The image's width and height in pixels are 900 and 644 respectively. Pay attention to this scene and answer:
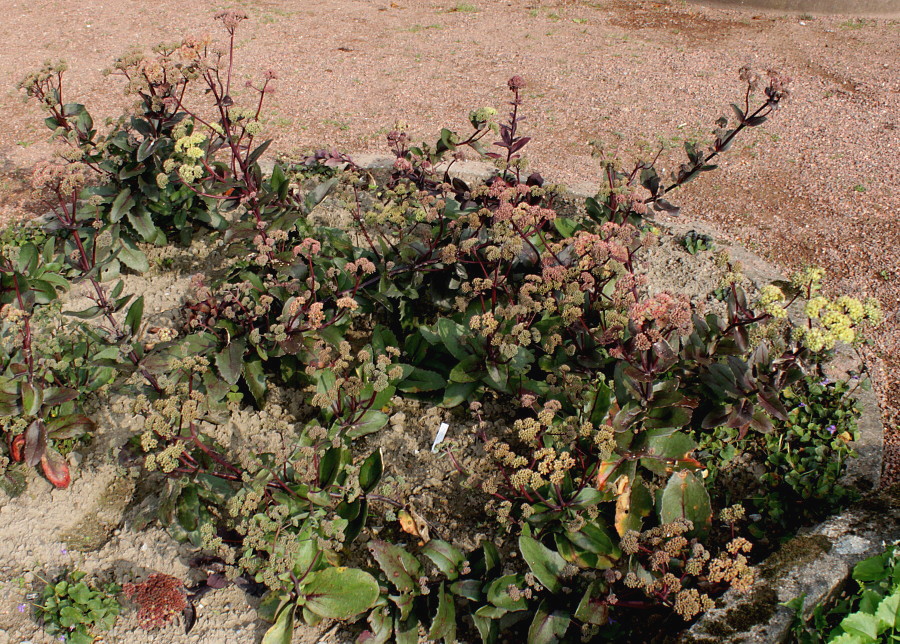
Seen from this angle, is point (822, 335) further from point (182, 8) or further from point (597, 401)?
point (182, 8)

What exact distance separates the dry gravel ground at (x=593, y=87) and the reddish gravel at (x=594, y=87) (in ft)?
0.07

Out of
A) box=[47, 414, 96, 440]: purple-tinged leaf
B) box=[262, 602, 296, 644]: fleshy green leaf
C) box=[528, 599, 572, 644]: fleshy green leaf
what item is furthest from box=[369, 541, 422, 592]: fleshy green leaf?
box=[47, 414, 96, 440]: purple-tinged leaf

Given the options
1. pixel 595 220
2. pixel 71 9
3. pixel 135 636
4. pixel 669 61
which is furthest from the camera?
pixel 71 9

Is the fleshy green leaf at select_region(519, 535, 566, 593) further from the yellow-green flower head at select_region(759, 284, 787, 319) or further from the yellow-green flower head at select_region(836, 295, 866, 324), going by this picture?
the yellow-green flower head at select_region(836, 295, 866, 324)

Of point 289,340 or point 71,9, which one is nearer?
point 289,340

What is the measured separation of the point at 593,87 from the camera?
6.69 m

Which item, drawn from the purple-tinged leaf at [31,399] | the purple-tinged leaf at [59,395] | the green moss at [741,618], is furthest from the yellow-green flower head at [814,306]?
the purple-tinged leaf at [31,399]

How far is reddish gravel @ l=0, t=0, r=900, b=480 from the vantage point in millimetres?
4645

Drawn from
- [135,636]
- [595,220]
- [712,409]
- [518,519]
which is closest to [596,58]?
[595,220]

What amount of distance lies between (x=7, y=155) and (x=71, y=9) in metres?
4.34

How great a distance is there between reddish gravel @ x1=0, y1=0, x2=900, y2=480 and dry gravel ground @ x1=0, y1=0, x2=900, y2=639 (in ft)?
0.07

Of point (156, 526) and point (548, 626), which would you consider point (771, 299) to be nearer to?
point (548, 626)

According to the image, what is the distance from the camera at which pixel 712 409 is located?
2.65 metres

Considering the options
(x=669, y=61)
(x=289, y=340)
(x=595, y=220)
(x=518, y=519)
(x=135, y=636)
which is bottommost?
(x=135, y=636)
